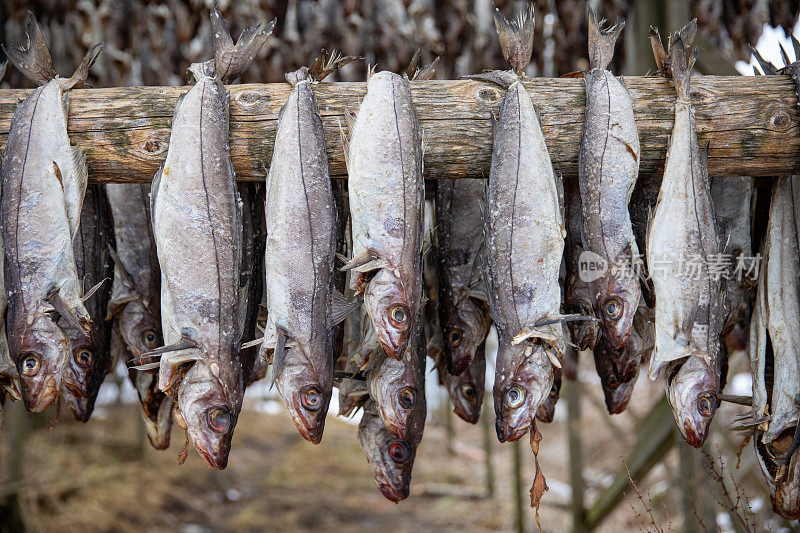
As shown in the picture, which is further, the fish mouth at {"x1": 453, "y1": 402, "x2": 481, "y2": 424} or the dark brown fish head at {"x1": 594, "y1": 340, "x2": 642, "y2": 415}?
the fish mouth at {"x1": 453, "y1": 402, "x2": 481, "y2": 424}

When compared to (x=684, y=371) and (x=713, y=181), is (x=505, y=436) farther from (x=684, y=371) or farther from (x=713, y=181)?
(x=713, y=181)

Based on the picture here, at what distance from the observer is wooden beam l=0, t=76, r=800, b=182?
2301mm

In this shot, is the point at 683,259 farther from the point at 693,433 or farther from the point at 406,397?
the point at 406,397

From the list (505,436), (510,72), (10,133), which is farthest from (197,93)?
(505,436)

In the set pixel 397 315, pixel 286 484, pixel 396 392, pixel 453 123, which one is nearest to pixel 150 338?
pixel 396 392

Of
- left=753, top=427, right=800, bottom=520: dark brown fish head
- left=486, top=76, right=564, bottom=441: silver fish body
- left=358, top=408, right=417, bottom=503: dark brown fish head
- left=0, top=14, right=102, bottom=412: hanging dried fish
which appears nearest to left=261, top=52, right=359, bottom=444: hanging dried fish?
left=358, top=408, right=417, bottom=503: dark brown fish head

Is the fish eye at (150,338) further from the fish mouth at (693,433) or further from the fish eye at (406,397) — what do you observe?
the fish mouth at (693,433)

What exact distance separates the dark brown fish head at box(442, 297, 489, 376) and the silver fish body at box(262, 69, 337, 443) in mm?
662

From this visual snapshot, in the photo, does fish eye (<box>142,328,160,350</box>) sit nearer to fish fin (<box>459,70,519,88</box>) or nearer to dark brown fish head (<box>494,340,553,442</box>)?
dark brown fish head (<box>494,340,553,442</box>)

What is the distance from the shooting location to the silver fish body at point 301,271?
2.17 metres

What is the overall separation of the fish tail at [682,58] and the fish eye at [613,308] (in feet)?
2.48

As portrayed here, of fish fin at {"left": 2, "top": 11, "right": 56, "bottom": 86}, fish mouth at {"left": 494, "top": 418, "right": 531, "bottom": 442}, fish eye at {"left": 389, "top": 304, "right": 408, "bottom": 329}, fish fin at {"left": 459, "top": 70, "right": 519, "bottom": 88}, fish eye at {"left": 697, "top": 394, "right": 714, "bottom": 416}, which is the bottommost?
fish mouth at {"left": 494, "top": 418, "right": 531, "bottom": 442}

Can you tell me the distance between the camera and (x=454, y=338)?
2699mm

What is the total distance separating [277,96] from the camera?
2.33 m
